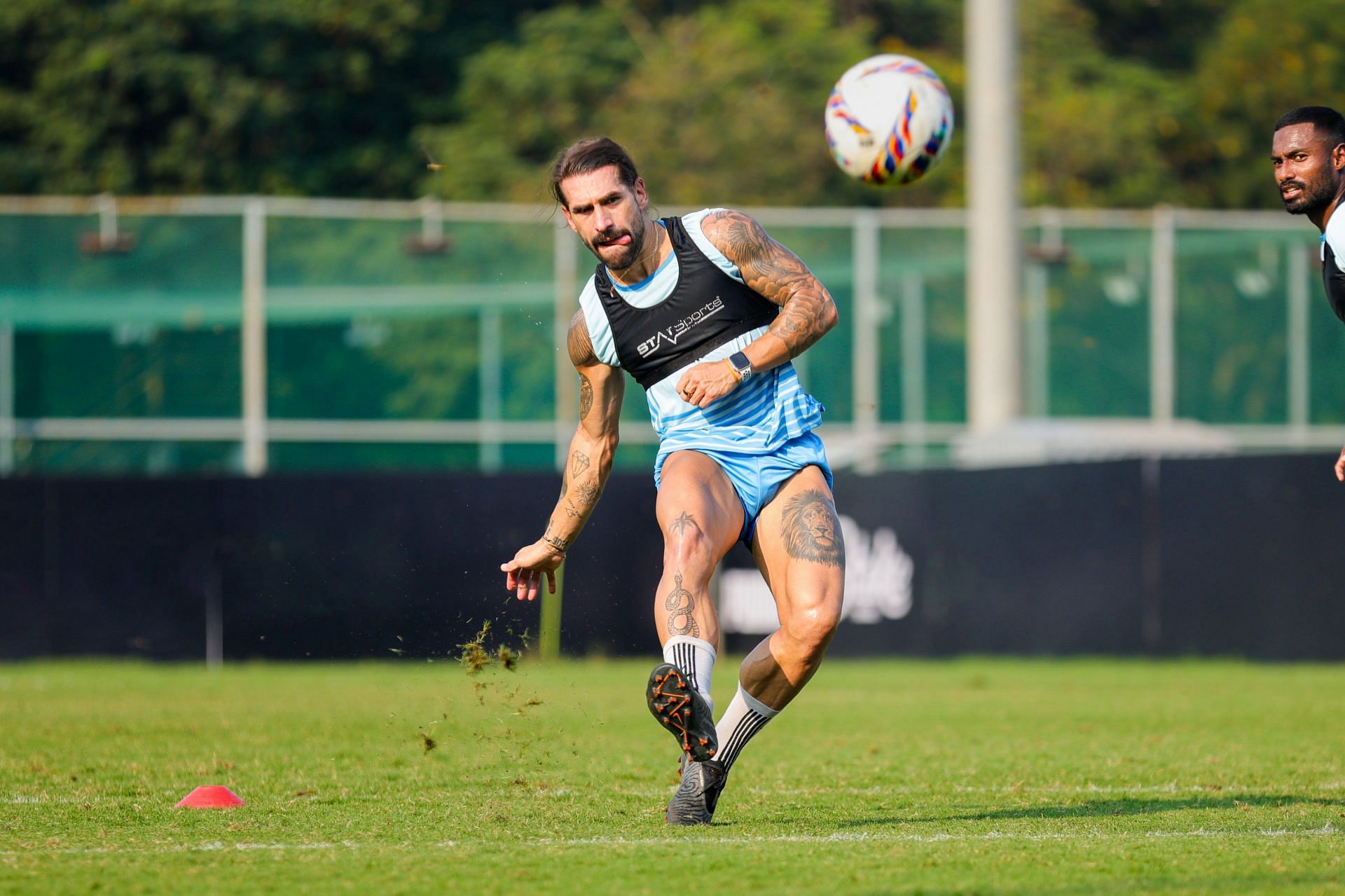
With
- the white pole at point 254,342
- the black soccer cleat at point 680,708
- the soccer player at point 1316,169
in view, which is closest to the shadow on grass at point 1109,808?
the black soccer cleat at point 680,708

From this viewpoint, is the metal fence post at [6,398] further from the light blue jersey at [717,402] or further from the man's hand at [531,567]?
the light blue jersey at [717,402]

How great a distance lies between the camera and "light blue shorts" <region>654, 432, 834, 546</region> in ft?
21.8

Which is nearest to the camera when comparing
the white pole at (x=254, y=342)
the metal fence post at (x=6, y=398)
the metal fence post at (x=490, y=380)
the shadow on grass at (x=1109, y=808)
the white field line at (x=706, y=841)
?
the white field line at (x=706, y=841)

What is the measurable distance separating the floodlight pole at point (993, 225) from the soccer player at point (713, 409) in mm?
13404

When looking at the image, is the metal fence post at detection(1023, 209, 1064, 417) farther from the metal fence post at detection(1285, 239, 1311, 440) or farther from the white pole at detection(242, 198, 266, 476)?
the white pole at detection(242, 198, 266, 476)

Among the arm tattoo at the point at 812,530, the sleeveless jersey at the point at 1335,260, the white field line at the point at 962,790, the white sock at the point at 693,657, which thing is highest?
the sleeveless jersey at the point at 1335,260

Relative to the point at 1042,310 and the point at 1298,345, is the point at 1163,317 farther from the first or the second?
the point at 1298,345

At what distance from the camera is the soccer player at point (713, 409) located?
6.38 m

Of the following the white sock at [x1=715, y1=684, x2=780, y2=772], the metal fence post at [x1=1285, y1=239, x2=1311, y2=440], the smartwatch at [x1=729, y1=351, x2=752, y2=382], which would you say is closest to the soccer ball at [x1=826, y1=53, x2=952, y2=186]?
the smartwatch at [x1=729, y1=351, x2=752, y2=382]

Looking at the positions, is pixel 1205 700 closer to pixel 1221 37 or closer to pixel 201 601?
pixel 201 601

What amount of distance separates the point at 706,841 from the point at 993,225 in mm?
15074

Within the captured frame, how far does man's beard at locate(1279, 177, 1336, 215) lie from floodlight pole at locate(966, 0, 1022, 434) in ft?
43.2

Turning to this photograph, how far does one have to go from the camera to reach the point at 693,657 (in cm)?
619

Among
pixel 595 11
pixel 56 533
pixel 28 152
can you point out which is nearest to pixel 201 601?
pixel 56 533
